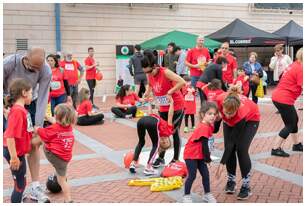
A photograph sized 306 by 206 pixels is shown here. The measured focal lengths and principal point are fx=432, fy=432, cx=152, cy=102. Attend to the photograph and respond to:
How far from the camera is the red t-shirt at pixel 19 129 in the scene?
155 inches

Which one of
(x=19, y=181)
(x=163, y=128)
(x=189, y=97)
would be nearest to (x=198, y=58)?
(x=189, y=97)

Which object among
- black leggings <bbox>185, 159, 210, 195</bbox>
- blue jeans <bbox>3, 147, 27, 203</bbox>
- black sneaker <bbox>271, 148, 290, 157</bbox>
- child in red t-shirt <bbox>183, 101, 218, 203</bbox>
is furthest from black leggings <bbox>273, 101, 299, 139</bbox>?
blue jeans <bbox>3, 147, 27, 203</bbox>

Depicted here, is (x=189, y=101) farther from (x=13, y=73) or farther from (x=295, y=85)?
(x=13, y=73)

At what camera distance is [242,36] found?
17.6m

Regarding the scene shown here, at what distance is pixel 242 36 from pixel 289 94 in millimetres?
11654

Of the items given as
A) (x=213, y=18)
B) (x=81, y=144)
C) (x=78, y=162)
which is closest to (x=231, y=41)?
(x=213, y=18)

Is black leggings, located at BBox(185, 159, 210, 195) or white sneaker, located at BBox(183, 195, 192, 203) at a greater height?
black leggings, located at BBox(185, 159, 210, 195)

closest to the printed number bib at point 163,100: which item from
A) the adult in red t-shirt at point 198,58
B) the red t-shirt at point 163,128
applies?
the red t-shirt at point 163,128

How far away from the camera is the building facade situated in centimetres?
1590

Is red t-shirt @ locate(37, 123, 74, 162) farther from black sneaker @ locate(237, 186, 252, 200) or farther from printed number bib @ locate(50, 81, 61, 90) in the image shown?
printed number bib @ locate(50, 81, 61, 90)

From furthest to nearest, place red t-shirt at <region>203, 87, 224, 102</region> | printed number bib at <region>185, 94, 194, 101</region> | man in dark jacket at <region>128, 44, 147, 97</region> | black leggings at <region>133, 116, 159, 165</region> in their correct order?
man in dark jacket at <region>128, 44, 147, 97</region>
printed number bib at <region>185, 94, 194, 101</region>
red t-shirt at <region>203, 87, 224, 102</region>
black leggings at <region>133, 116, 159, 165</region>

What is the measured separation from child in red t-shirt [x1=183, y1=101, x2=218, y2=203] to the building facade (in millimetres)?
12572

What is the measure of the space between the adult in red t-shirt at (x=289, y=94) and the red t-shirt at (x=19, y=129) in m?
3.78

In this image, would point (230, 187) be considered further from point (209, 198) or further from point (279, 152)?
point (279, 152)
